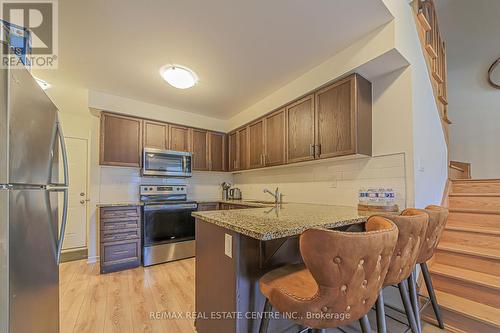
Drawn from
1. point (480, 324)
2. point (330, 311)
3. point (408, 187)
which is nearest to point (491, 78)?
point (408, 187)

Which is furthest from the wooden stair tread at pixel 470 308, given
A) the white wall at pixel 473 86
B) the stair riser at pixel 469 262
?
the white wall at pixel 473 86

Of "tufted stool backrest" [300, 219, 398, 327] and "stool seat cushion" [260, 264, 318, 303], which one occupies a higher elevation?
"tufted stool backrest" [300, 219, 398, 327]

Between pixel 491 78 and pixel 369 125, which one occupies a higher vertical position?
pixel 491 78

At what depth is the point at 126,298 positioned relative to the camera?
2.18m

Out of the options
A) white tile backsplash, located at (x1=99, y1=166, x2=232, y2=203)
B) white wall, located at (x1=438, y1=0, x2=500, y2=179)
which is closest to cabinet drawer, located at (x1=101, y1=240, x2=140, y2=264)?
white tile backsplash, located at (x1=99, y1=166, x2=232, y2=203)

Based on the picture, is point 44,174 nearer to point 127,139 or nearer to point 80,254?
point 127,139

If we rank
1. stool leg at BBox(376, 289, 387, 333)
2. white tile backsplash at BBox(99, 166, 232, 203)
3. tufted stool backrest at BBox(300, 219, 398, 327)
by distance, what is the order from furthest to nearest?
1. white tile backsplash at BBox(99, 166, 232, 203)
2. stool leg at BBox(376, 289, 387, 333)
3. tufted stool backrest at BBox(300, 219, 398, 327)

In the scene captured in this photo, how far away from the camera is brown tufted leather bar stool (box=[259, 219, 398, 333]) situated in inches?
32.4

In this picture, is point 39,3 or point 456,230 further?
point 456,230

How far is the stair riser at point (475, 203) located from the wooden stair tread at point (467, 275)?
3.05 ft

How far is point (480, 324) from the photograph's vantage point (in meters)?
1.59

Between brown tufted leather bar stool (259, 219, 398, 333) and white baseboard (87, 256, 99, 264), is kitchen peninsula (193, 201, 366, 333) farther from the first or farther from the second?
white baseboard (87, 256, 99, 264)

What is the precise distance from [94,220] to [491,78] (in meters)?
6.97

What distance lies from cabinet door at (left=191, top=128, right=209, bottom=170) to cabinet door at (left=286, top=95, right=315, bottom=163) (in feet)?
5.90
